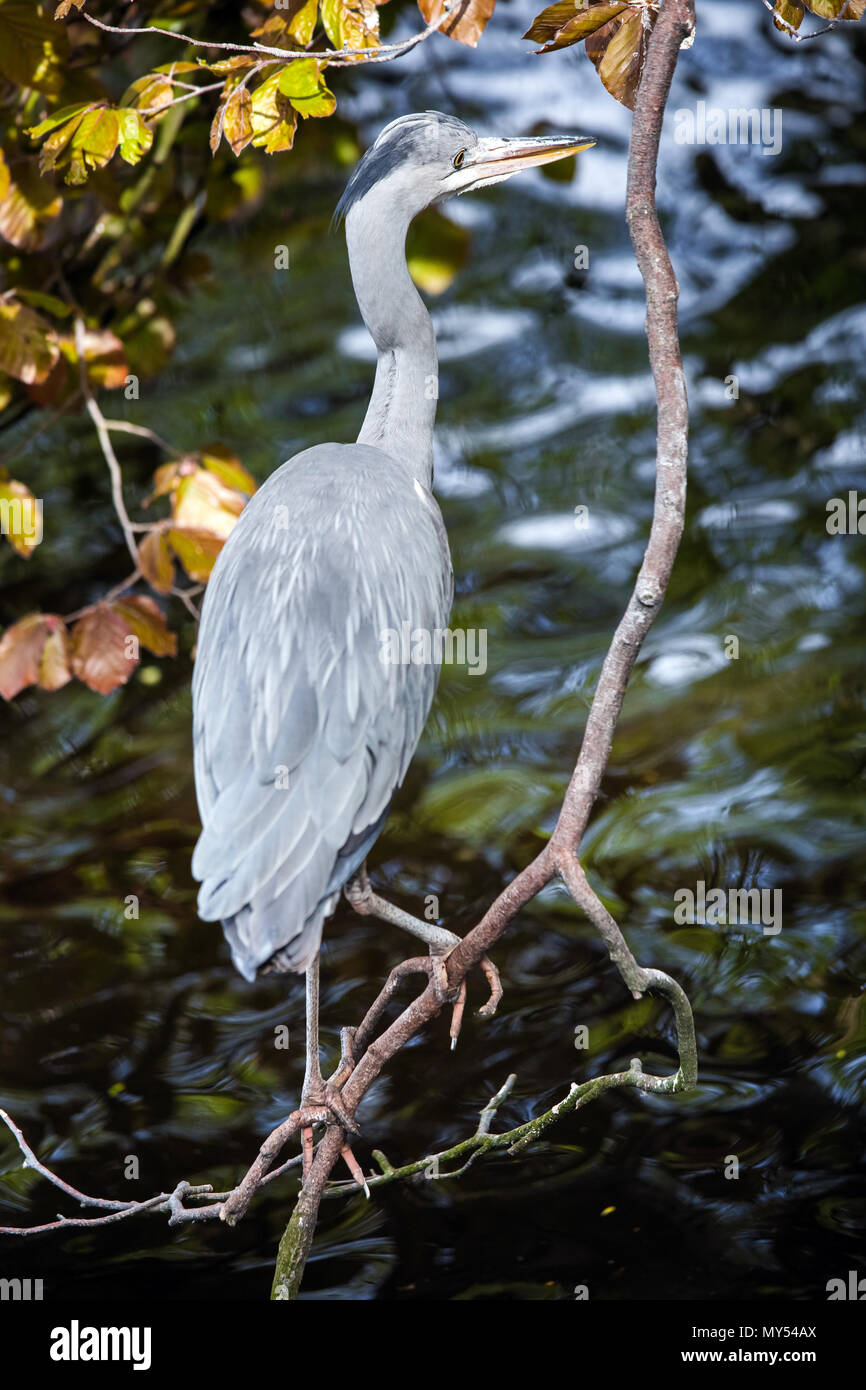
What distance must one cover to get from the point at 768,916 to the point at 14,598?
2.48 meters

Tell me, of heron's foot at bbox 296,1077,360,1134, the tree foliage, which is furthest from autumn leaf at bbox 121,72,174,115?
heron's foot at bbox 296,1077,360,1134

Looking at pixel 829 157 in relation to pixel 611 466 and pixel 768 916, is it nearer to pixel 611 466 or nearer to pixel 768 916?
pixel 611 466

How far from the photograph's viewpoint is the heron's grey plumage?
1620mm

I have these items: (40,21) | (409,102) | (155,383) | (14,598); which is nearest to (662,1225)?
(40,21)

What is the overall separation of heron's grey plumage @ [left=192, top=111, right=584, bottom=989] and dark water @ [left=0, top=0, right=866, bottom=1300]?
1064mm

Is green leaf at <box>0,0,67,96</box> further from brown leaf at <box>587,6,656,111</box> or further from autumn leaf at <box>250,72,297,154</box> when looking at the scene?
brown leaf at <box>587,6,656,111</box>

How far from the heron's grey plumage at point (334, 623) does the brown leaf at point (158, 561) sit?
0.82m

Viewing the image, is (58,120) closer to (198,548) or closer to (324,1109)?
(198,548)

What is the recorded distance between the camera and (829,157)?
18.0ft

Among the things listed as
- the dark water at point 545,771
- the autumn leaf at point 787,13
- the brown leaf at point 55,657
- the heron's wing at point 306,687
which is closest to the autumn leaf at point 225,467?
the brown leaf at point 55,657

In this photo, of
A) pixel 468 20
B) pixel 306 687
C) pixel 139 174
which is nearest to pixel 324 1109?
pixel 306 687

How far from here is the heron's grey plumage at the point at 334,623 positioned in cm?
162

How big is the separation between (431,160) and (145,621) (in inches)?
43.5

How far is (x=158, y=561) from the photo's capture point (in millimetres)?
2688
